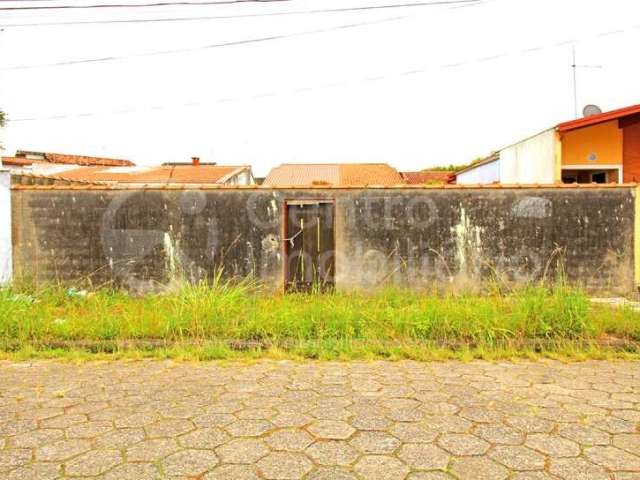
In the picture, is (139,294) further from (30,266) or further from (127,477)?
(127,477)

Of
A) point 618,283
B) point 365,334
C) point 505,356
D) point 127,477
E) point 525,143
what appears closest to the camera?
point 127,477

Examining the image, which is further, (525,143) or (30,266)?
(525,143)

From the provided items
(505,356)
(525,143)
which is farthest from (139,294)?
(525,143)

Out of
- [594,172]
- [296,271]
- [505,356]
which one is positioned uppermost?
[594,172]

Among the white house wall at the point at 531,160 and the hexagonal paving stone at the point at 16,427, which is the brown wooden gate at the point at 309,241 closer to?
the hexagonal paving stone at the point at 16,427

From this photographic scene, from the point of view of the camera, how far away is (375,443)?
9.96 feet

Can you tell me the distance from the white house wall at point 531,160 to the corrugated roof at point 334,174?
8.08 m

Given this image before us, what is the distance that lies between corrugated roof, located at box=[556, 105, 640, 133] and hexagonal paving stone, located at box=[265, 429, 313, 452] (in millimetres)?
9977

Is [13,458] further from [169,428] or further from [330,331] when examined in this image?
[330,331]

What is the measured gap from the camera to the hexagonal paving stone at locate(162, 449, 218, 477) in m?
2.68

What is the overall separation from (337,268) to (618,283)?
4717 mm

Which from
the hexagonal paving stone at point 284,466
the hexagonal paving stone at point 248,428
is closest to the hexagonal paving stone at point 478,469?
the hexagonal paving stone at point 284,466

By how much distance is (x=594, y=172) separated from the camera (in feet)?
41.8

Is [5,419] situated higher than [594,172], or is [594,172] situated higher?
[594,172]
